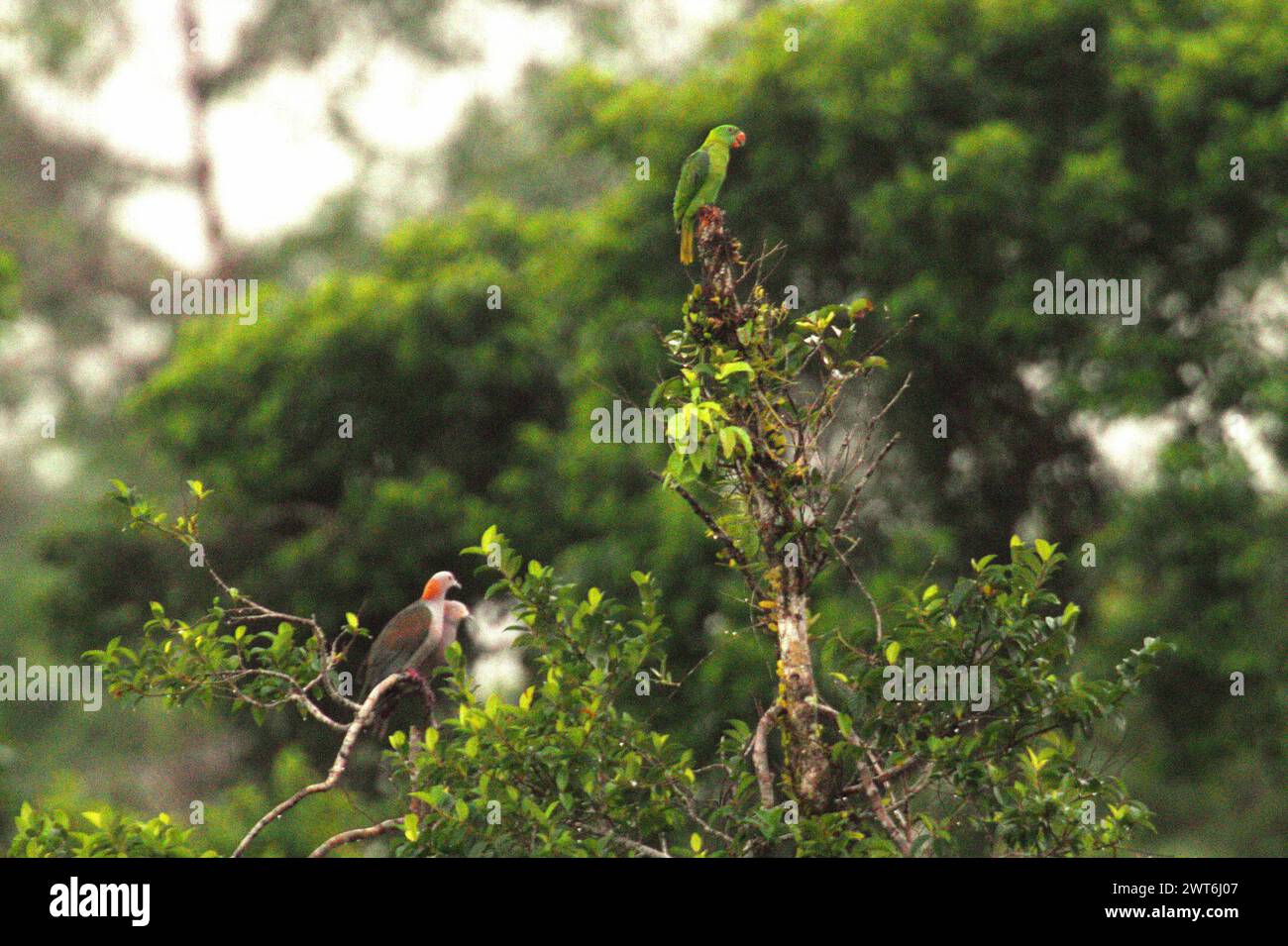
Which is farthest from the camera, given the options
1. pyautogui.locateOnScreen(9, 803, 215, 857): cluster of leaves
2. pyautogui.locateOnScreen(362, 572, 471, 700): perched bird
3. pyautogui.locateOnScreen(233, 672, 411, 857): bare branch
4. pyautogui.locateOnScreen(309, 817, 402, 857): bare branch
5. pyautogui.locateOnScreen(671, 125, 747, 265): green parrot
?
pyautogui.locateOnScreen(671, 125, 747, 265): green parrot

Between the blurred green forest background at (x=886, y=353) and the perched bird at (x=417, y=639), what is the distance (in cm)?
271

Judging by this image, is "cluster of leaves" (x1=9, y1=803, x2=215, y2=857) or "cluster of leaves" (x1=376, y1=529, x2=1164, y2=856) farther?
"cluster of leaves" (x1=9, y1=803, x2=215, y2=857)

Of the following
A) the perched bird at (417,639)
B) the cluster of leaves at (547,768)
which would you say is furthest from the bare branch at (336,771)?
the perched bird at (417,639)

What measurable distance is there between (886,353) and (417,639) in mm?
5795

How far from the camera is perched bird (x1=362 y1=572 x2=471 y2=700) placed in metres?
6.45

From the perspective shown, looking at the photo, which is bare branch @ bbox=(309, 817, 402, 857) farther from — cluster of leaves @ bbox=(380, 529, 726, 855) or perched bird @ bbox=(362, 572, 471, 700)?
perched bird @ bbox=(362, 572, 471, 700)

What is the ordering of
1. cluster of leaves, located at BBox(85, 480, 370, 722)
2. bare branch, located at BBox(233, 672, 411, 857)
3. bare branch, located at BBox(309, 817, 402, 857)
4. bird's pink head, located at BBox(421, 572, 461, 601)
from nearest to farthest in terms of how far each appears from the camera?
bare branch, located at BBox(233, 672, 411, 857), bare branch, located at BBox(309, 817, 402, 857), cluster of leaves, located at BBox(85, 480, 370, 722), bird's pink head, located at BBox(421, 572, 461, 601)

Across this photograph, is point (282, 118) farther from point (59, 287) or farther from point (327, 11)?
point (59, 287)

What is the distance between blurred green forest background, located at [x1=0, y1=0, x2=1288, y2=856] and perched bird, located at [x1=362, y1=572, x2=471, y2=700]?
8.90 feet

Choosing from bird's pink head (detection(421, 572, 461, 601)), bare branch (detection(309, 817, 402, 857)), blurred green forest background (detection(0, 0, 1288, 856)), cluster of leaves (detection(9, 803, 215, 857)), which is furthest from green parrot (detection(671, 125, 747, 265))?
cluster of leaves (detection(9, 803, 215, 857))

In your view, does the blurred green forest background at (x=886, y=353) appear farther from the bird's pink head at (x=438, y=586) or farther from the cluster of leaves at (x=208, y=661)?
the cluster of leaves at (x=208, y=661)

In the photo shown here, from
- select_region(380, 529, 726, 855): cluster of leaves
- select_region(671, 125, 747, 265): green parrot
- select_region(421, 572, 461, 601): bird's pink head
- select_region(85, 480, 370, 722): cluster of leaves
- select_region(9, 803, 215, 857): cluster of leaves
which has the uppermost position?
select_region(671, 125, 747, 265): green parrot

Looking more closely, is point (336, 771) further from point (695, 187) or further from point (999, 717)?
point (695, 187)

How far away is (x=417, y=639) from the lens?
21.5ft
